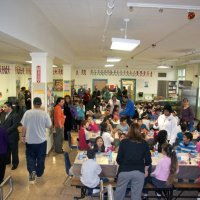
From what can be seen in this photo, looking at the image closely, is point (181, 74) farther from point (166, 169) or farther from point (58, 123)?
point (166, 169)

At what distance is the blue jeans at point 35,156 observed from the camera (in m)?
5.18

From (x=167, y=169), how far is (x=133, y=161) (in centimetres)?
92

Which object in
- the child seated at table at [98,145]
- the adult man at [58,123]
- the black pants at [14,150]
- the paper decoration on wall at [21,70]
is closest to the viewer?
the child seated at table at [98,145]

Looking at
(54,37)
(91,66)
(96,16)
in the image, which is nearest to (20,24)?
(96,16)

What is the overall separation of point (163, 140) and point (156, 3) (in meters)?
2.83

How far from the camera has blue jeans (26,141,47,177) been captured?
5180mm

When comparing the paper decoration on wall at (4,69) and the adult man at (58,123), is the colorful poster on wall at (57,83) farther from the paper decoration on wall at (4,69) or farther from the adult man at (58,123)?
the adult man at (58,123)

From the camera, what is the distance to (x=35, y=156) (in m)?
5.32

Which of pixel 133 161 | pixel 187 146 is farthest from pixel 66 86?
pixel 133 161

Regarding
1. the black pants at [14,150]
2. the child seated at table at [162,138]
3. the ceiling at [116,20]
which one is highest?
the ceiling at [116,20]

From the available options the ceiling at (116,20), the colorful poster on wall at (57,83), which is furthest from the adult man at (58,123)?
the colorful poster on wall at (57,83)

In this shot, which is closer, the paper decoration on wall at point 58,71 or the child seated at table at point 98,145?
the child seated at table at point 98,145

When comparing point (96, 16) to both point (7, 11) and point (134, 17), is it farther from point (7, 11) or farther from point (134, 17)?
point (7, 11)

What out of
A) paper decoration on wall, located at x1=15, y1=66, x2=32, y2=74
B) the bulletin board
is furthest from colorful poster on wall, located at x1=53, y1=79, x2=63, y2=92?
the bulletin board
